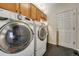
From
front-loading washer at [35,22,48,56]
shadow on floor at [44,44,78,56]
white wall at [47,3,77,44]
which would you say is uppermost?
white wall at [47,3,77,44]

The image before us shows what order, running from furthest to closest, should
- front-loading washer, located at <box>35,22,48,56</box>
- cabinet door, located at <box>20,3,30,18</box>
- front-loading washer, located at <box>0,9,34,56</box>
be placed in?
front-loading washer, located at <box>35,22,48,56</box> → cabinet door, located at <box>20,3,30,18</box> → front-loading washer, located at <box>0,9,34,56</box>

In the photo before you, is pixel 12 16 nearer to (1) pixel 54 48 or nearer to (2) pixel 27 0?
(2) pixel 27 0

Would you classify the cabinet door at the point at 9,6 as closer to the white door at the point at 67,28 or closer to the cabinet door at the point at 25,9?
the cabinet door at the point at 25,9

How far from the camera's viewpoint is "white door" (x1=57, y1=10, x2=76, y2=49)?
1.77 m

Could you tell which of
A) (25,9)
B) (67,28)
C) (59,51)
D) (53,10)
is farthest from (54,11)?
(59,51)

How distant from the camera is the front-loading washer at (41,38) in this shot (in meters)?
1.81

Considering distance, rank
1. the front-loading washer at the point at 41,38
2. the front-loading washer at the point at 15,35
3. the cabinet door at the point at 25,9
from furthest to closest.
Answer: the front-loading washer at the point at 41,38 → the cabinet door at the point at 25,9 → the front-loading washer at the point at 15,35

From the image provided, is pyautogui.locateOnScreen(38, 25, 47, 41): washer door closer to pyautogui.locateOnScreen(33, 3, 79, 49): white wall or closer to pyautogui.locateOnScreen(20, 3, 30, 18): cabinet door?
pyautogui.locateOnScreen(33, 3, 79, 49): white wall

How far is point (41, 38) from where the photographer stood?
1855mm

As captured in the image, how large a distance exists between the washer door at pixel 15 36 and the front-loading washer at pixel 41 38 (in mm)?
145

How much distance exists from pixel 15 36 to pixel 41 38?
0.42 metres

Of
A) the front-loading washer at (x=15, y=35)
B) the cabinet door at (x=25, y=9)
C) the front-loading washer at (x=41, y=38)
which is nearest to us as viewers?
the front-loading washer at (x=15, y=35)

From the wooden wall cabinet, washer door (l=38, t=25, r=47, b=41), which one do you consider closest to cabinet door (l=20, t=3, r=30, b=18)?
the wooden wall cabinet

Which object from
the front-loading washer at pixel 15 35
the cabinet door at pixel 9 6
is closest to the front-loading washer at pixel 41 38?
the front-loading washer at pixel 15 35
